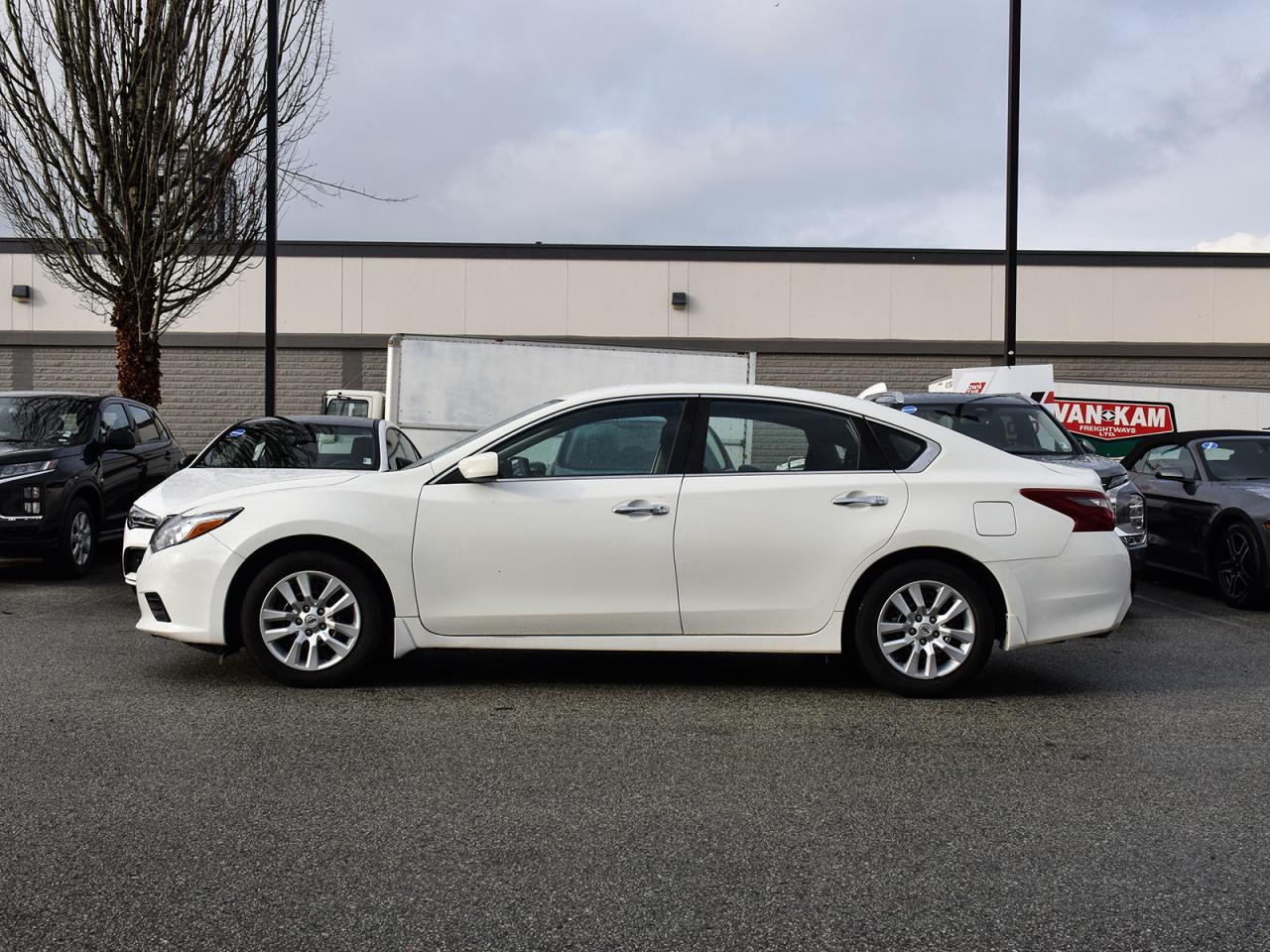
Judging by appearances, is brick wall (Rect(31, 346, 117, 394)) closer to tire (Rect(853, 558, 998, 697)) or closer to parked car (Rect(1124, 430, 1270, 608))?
parked car (Rect(1124, 430, 1270, 608))

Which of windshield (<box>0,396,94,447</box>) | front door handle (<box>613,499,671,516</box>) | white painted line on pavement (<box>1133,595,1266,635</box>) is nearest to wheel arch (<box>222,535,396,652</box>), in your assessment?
front door handle (<box>613,499,671,516</box>)

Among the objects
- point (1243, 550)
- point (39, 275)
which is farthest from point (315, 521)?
point (39, 275)

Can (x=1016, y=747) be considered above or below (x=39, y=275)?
below

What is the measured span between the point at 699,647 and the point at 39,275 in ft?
73.7

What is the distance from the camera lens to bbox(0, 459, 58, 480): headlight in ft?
34.4

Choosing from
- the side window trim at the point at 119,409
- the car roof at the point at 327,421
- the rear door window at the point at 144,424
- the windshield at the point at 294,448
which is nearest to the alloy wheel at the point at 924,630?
the windshield at the point at 294,448

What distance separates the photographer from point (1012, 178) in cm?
1738

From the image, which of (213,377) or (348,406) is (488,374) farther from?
(213,377)

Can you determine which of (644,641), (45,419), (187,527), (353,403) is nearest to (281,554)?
(187,527)

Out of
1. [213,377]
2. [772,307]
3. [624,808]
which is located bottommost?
[624,808]

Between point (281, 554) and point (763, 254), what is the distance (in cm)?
1924

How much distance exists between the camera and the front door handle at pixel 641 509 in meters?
6.11

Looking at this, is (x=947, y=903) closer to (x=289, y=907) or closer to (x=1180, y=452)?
(x=289, y=907)

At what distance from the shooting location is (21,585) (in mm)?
10516
